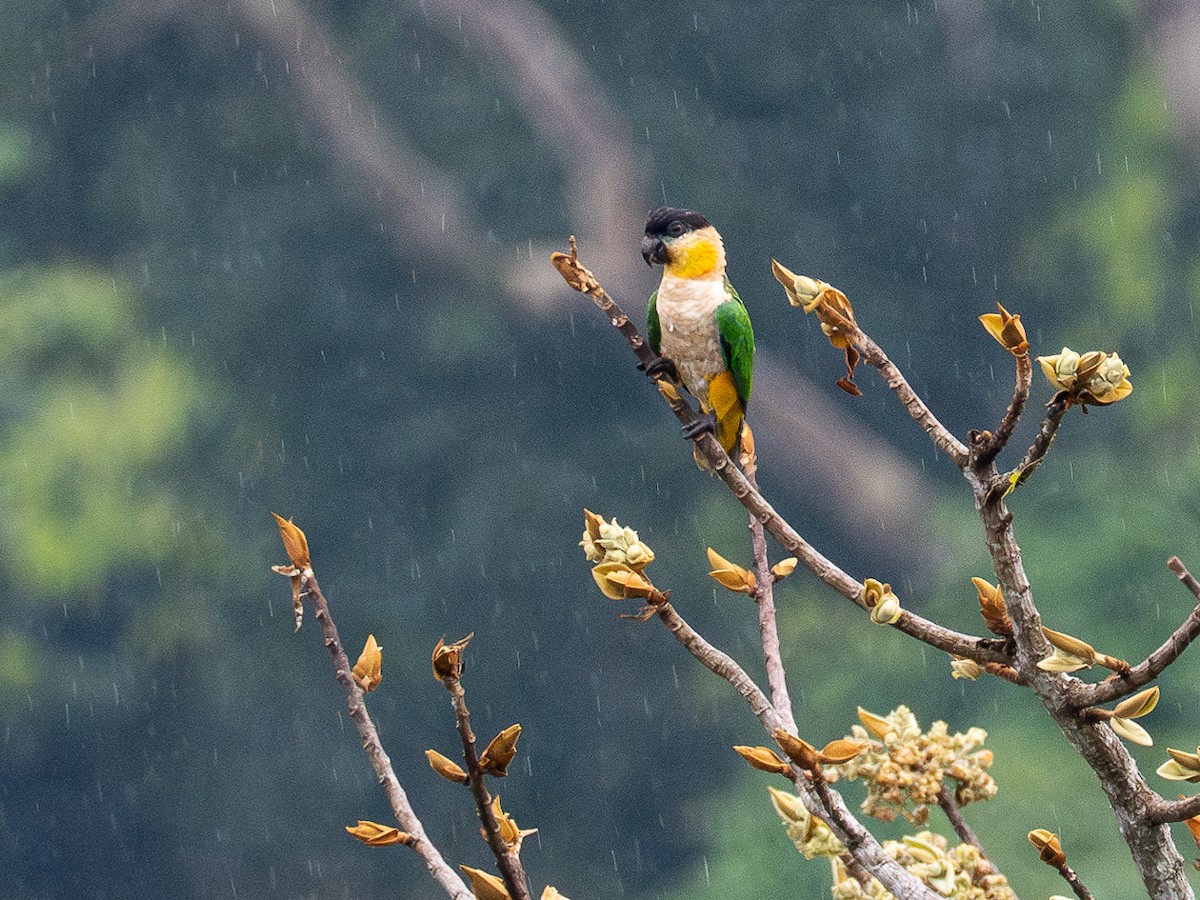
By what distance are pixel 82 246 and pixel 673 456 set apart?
146cm

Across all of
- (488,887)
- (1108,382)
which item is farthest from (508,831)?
(1108,382)

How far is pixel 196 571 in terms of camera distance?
9.28 feet

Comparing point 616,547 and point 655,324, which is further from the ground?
point 616,547

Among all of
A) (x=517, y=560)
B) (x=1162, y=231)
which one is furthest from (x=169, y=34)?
(x=1162, y=231)

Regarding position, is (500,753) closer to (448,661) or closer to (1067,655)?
(448,661)

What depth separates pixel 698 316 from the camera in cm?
98

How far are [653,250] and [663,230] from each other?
2cm

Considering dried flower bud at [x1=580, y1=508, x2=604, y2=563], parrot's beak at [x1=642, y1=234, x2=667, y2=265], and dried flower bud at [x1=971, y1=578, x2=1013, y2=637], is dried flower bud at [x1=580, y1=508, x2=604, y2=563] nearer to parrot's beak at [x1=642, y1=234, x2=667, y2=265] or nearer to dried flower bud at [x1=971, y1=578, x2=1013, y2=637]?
dried flower bud at [x1=971, y1=578, x2=1013, y2=637]

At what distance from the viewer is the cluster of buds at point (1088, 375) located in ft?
1.31

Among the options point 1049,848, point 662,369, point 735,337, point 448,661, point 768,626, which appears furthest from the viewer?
point 735,337

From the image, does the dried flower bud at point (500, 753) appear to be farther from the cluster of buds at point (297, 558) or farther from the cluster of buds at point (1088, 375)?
the cluster of buds at point (1088, 375)

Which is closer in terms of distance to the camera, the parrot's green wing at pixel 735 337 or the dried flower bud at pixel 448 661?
the dried flower bud at pixel 448 661

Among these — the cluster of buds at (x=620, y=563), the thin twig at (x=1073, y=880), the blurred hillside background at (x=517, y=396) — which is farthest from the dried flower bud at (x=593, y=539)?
the blurred hillside background at (x=517, y=396)

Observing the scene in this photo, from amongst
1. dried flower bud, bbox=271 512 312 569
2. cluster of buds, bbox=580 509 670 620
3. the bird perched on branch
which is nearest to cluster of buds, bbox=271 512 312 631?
dried flower bud, bbox=271 512 312 569
